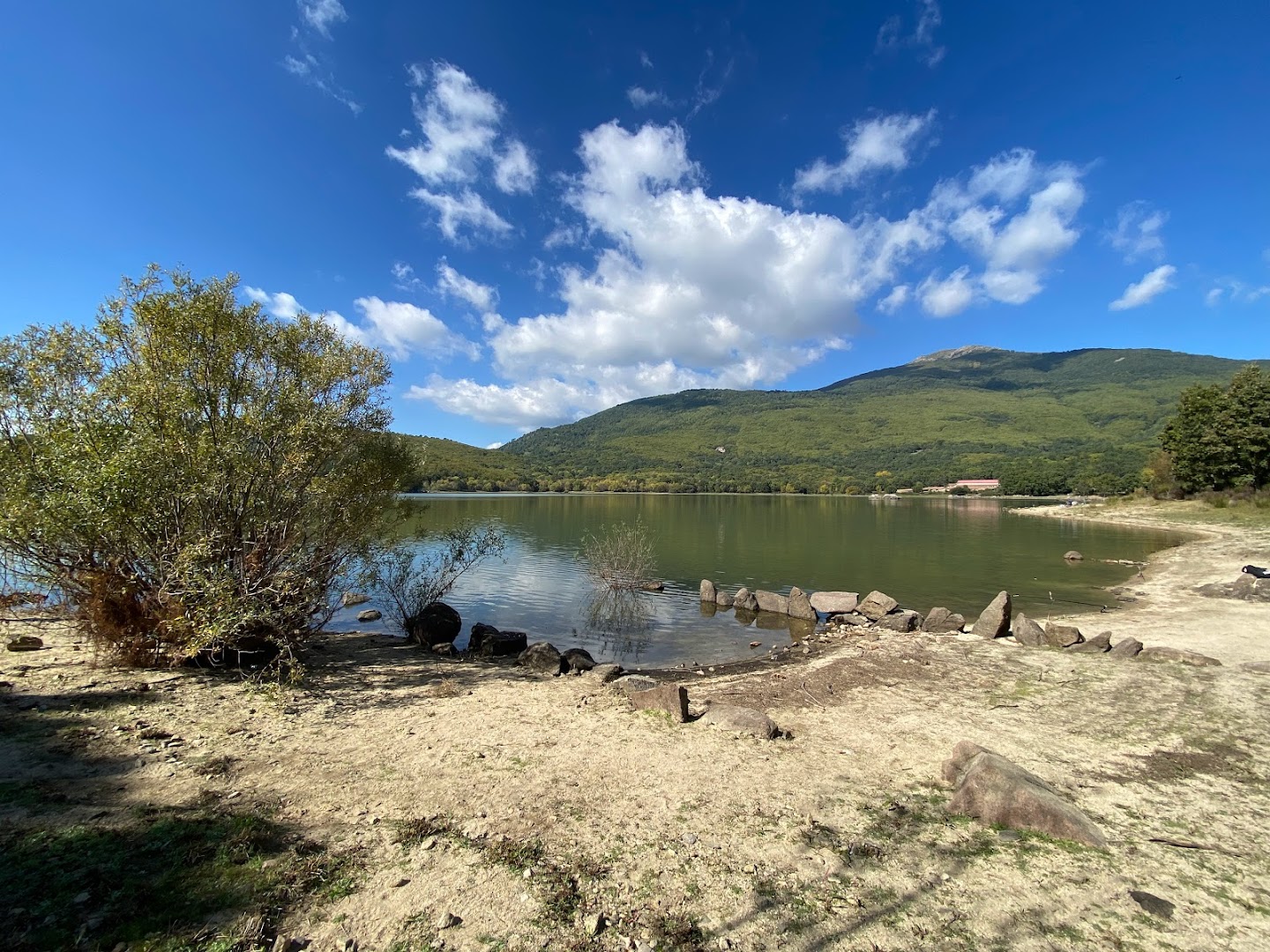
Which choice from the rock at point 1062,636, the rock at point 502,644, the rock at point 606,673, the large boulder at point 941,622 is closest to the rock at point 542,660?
the rock at point 606,673

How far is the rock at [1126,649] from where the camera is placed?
15.2m

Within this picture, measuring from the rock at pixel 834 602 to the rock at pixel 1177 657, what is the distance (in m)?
10.8

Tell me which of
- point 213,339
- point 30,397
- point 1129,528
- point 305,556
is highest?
point 213,339

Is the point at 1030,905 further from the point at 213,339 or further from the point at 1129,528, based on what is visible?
the point at 1129,528

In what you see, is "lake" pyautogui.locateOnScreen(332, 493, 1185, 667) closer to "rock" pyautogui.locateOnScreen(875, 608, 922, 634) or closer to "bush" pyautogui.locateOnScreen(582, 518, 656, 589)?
"bush" pyautogui.locateOnScreen(582, 518, 656, 589)

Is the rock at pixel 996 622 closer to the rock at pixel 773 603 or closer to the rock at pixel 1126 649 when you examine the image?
the rock at pixel 1126 649

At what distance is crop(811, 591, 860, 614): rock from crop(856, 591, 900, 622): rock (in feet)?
1.46

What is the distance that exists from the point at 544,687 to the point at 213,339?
10999mm

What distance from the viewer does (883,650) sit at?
17.5 meters

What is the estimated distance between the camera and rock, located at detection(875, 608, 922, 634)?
2169 cm

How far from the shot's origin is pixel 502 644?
1844 centimetres

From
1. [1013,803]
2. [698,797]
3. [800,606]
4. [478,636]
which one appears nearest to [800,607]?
[800,606]

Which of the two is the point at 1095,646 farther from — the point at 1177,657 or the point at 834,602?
the point at 834,602

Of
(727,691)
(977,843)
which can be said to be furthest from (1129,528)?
(977,843)
